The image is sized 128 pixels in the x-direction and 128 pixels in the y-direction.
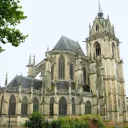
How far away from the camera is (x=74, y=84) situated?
4425cm

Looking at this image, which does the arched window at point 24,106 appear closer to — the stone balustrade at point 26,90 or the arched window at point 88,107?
the stone balustrade at point 26,90

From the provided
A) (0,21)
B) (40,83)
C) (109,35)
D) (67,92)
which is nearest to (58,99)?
(67,92)

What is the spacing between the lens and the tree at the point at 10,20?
10.9 m

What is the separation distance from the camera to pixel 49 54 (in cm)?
4528

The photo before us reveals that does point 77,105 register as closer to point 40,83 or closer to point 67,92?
point 67,92

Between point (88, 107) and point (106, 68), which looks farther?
point (106, 68)

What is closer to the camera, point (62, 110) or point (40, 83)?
point (62, 110)

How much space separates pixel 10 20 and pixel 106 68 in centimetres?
3848

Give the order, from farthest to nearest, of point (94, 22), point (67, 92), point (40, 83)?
point (94, 22)
point (40, 83)
point (67, 92)

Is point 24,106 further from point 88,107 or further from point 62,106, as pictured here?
point 88,107

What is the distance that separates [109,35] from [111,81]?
10941 millimetres

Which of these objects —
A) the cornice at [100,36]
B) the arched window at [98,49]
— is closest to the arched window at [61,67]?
the arched window at [98,49]

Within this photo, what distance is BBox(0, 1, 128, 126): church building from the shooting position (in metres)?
36.8

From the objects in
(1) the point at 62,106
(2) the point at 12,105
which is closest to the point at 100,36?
(1) the point at 62,106
